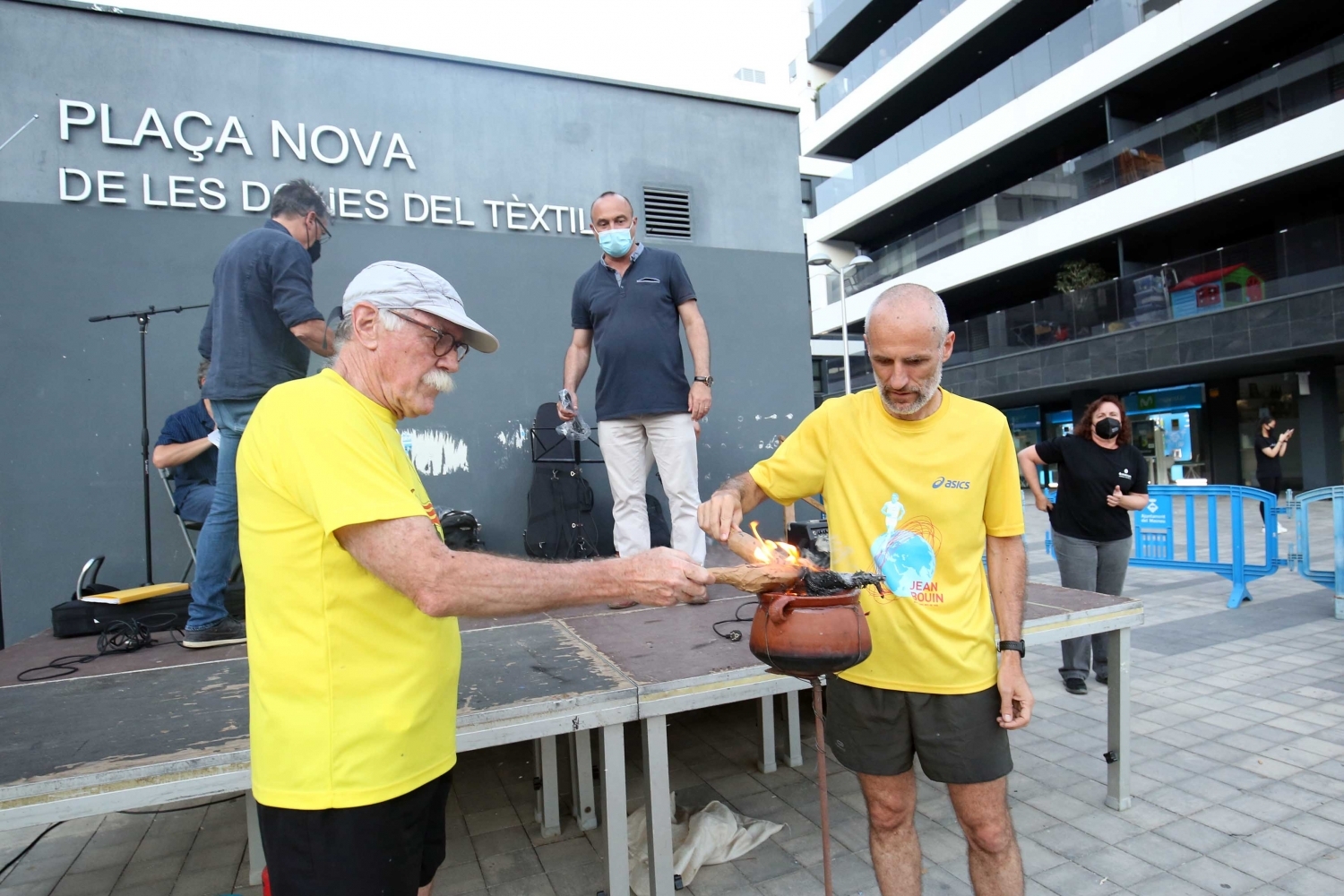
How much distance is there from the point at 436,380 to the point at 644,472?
2540 millimetres

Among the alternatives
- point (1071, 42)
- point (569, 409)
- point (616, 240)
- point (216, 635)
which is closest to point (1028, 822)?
point (569, 409)

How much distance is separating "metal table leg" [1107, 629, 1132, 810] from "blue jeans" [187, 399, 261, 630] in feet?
13.3

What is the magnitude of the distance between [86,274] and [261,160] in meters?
1.52

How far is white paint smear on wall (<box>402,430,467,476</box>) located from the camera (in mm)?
6078

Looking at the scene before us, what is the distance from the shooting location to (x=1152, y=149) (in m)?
19.2

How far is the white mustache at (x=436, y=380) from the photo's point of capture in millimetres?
1689

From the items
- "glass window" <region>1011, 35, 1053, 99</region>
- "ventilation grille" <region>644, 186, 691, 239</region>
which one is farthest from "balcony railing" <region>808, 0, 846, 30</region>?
"ventilation grille" <region>644, 186, 691, 239</region>

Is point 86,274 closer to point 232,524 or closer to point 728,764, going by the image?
point 232,524

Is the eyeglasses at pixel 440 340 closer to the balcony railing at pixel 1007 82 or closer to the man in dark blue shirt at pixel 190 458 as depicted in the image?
the man in dark blue shirt at pixel 190 458

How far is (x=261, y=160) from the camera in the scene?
5.84 metres

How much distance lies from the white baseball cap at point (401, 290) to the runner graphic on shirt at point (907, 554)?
1.41 meters

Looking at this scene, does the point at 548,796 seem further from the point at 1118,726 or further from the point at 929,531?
the point at 1118,726

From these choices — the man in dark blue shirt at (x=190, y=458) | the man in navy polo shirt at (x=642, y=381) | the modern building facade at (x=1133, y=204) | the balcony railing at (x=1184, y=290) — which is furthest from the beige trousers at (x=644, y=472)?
the modern building facade at (x=1133, y=204)

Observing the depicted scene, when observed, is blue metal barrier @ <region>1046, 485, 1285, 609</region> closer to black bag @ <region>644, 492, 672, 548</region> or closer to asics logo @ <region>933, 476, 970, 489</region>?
black bag @ <region>644, 492, 672, 548</region>
